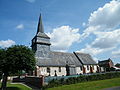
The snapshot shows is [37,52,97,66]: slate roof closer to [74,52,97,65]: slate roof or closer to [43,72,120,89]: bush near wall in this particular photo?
[74,52,97,65]: slate roof

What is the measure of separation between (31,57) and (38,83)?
6066mm

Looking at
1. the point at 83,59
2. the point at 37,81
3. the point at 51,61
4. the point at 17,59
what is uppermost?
the point at 83,59

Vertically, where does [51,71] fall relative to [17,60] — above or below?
below

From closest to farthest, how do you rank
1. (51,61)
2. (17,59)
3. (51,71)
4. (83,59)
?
1. (17,59)
2. (51,71)
3. (51,61)
4. (83,59)

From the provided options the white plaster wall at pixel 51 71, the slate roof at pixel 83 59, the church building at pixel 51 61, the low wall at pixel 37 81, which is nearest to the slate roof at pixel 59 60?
the church building at pixel 51 61

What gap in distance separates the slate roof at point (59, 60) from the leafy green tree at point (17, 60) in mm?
15174

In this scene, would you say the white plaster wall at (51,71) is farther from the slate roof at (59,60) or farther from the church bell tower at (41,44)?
the church bell tower at (41,44)

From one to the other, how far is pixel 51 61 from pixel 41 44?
6.54 m

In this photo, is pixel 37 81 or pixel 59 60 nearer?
pixel 37 81

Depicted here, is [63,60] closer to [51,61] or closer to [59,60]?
[59,60]

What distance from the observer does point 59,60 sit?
4200 centimetres

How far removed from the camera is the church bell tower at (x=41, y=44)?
39.7 meters

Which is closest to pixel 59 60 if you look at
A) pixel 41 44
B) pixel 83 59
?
pixel 41 44

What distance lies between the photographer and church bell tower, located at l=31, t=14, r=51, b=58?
3972cm
